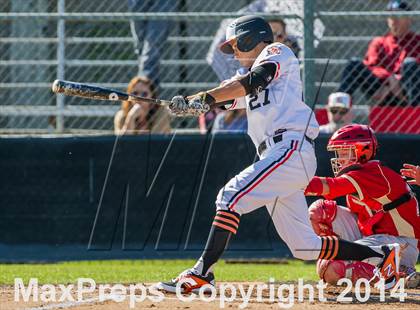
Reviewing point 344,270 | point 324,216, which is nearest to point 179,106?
point 324,216

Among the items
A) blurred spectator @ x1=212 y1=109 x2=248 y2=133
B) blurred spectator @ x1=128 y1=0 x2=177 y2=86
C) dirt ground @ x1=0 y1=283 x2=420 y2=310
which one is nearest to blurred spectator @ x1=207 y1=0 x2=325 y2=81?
blurred spectator @ x1=212 y1=109 x2=248 y2=133

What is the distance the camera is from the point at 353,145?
23.4ft

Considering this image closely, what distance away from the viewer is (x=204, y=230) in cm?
970

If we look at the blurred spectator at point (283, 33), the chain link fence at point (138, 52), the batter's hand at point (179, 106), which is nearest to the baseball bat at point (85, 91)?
the batter's hand at point (179, 106)

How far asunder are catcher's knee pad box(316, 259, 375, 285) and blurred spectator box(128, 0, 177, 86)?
3.97 m

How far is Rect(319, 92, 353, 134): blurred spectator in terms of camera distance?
9.97 m

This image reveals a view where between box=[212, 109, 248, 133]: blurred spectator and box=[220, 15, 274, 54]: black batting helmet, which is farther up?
box=[212, 109, 248, 133]: blurred spectator

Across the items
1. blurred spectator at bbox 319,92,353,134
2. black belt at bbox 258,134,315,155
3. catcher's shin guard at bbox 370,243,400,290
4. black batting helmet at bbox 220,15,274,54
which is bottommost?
catcher's shin guard at bbox 370,243,400,290

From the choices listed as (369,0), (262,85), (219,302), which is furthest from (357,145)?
(369,0)

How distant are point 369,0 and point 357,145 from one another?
616cm

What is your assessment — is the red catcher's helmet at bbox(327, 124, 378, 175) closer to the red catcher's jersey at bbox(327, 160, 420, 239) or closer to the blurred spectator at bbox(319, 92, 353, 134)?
the red catcher's jersey at bbox(327, 160, 420, 239)

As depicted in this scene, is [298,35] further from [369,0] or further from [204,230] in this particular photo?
[369,0]

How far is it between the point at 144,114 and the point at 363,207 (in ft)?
11.5

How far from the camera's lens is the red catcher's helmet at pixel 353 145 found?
714 centimetres
